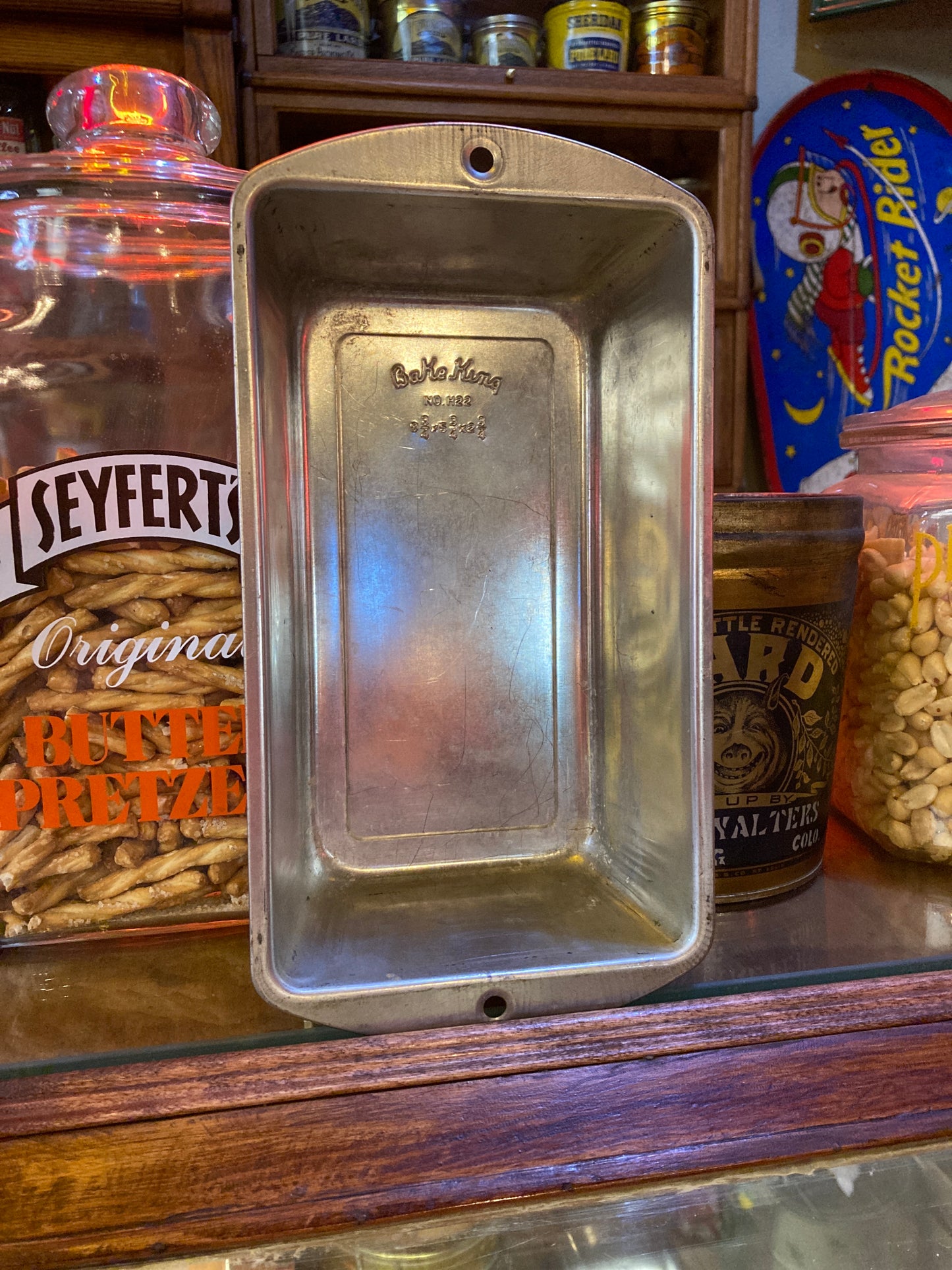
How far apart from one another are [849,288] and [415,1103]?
147cm

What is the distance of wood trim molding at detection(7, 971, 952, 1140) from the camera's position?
0.41 metres

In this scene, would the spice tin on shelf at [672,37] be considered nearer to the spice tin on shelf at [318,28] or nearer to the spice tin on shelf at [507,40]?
the spice tin on shelf at [507,40]

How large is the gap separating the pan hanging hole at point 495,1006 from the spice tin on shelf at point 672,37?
1282 mm

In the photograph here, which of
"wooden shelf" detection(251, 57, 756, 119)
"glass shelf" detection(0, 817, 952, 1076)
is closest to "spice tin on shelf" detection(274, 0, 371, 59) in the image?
"wooden shelf" detection(251, 57, 756, 119)

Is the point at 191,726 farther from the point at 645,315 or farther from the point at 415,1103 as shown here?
the point at 645,315

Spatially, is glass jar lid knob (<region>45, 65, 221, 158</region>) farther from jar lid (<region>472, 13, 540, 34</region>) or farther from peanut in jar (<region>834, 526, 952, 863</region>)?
jar lid (<region>472, 13, 540, 34</region>)

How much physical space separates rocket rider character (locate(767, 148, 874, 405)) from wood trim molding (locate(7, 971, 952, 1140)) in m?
1.24

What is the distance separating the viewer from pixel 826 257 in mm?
1458

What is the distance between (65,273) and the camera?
54 centimetres

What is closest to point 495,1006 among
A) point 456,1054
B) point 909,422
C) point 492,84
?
point 456,1054

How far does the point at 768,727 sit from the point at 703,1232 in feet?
0.93

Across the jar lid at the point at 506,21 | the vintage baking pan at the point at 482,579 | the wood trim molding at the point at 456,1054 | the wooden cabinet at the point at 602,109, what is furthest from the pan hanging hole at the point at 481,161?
the jar lid at the point at 506,21

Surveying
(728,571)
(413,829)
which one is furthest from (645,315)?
(413,829)

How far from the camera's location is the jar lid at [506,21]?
1217 millimetres
